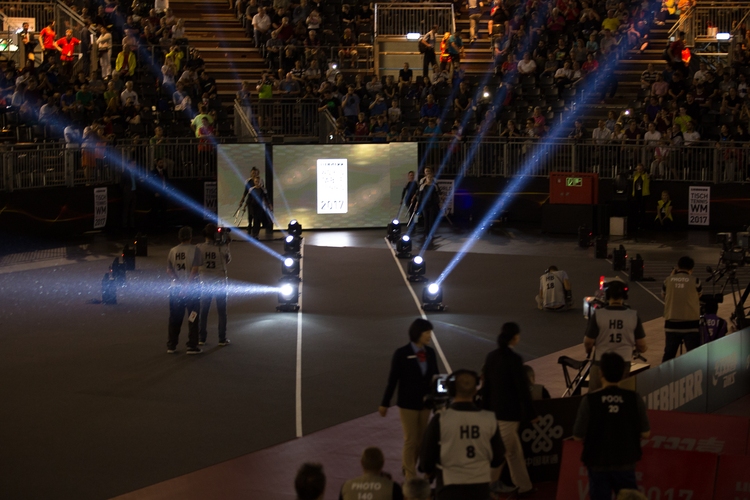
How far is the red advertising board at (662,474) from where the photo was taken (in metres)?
9.04

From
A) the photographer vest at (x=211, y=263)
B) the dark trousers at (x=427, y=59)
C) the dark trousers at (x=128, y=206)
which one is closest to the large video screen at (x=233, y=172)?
the dark trousers at (x=128, y=206)

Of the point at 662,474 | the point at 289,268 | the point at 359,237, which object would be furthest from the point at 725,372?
the point at 359,237

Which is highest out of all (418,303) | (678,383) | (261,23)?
(261,23)

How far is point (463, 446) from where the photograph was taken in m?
7.81

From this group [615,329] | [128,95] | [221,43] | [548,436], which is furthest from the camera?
[221,43]

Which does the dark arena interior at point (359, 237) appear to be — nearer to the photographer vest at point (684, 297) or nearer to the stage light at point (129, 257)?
the photographer vest at point (684, 297)

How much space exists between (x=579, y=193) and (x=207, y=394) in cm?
1788

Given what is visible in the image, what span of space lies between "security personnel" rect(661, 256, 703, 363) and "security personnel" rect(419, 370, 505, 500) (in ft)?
20.4

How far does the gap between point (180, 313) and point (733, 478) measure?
8.79m

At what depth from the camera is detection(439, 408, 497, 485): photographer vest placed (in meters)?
7.81

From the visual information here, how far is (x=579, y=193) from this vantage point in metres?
29.6

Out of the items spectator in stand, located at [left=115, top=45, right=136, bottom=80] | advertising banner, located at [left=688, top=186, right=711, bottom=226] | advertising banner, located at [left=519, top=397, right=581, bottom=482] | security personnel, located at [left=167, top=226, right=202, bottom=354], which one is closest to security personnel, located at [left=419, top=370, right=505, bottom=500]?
advertising banner, located at [left=519, top=397, right=581, bottom=482]

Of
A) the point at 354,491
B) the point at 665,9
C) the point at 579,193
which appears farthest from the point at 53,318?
the point at 665,9

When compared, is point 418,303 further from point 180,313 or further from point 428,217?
point 428,217
